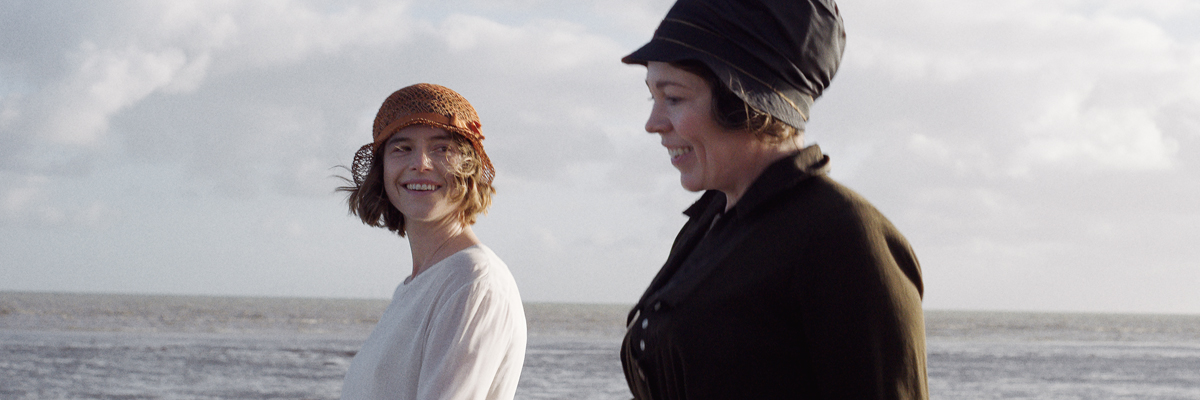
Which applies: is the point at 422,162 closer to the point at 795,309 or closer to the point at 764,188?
the point at 764,188

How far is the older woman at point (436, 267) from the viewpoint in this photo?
214 cm

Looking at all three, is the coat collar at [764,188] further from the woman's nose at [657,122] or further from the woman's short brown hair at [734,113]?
the woman's nose at [657,122]

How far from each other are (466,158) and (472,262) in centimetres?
33

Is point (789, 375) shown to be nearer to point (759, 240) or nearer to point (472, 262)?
point (759, 240)

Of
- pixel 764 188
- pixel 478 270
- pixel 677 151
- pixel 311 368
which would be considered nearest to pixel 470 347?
pixel 478 270

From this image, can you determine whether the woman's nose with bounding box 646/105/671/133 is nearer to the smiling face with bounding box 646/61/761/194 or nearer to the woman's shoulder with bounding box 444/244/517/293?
the smiling face with bounding box 646/61/761/194

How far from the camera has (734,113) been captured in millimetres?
1428

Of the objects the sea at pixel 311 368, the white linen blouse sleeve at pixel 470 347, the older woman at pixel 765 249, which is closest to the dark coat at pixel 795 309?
the older woman at pixel 765 249

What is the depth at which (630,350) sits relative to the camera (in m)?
1.53

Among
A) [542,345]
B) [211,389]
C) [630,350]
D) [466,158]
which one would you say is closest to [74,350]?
[211,389]

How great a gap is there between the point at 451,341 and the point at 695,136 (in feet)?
3.05

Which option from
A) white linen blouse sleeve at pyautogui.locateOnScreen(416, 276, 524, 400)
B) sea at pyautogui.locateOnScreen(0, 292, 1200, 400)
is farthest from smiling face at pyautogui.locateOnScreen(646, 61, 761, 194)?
sea at pyautogui.locateOnScreen(0, 292, 1200, 400)

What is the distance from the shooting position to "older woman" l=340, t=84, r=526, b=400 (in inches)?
84.4

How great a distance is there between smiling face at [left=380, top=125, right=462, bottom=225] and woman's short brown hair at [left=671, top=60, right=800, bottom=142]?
111 cm
